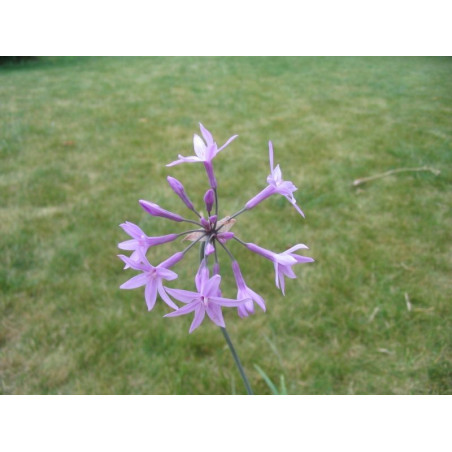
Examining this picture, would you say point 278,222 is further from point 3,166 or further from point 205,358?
point 3,166

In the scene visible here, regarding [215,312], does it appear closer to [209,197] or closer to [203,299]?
[203,299]

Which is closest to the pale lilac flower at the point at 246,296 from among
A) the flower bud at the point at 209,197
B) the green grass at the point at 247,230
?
the flower bud at the point at 209,197

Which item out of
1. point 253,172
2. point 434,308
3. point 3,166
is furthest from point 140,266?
point 3,166

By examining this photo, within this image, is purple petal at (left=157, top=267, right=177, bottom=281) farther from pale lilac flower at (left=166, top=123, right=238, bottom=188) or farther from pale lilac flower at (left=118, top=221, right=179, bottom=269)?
pale lilac flower at (left=166, top=123, right=238, bottom=188)

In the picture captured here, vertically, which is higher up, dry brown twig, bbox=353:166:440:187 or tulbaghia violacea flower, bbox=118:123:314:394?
tulbaghia violacea flower, bbox=118:123:314:394

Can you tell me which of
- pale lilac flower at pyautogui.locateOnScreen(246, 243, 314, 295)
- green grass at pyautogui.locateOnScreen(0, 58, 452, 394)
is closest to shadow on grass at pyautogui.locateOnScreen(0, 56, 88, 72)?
green grass at pyautogui.locateOnScreen(0, 58, 452, 394)

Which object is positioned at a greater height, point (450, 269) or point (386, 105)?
point (386, 105)

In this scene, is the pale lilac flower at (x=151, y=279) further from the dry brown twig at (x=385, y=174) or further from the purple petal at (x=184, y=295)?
the dry brown twig at (x=385, y=174)

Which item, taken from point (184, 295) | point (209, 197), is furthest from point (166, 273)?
point (209, 197)
